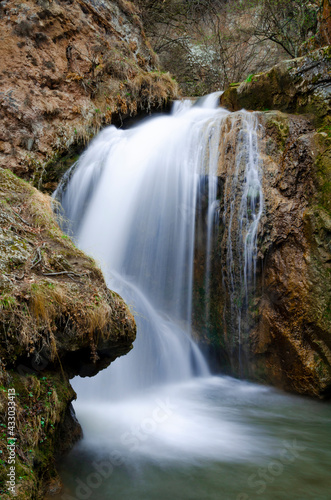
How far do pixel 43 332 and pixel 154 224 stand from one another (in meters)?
4.09

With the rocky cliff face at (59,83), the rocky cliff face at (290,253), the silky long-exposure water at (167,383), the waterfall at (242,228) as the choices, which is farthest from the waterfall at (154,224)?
the rocky cliff face at (59,83)

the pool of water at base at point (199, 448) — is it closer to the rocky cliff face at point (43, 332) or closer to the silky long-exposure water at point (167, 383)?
the silky long-exposure water at point (167, 383)

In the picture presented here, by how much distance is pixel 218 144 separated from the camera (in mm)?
6328

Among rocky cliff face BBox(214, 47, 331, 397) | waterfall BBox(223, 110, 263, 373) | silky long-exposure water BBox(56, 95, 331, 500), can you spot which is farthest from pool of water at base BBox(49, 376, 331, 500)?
waterfall BBox(223, 110, 263, 373)

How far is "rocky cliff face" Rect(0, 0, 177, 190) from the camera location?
746 centimetres

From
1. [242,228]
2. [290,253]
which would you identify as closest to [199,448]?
[290,253]

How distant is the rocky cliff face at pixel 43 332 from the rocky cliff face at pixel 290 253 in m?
2.79

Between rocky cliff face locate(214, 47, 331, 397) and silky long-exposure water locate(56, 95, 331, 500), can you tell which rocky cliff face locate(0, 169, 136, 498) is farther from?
rocky cliff face locate(214, 47, 331, 397)

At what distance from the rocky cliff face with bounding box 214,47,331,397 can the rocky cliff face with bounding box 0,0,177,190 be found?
3752 mm

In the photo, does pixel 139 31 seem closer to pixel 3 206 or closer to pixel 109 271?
pixel 109 271

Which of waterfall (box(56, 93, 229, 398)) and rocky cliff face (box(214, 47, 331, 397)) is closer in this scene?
rocky cliff face (box(214, 47, 331, 397))

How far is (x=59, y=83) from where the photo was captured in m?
8.25

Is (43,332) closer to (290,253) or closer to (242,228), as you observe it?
(242,228)

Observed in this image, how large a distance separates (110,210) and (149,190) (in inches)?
33.3
